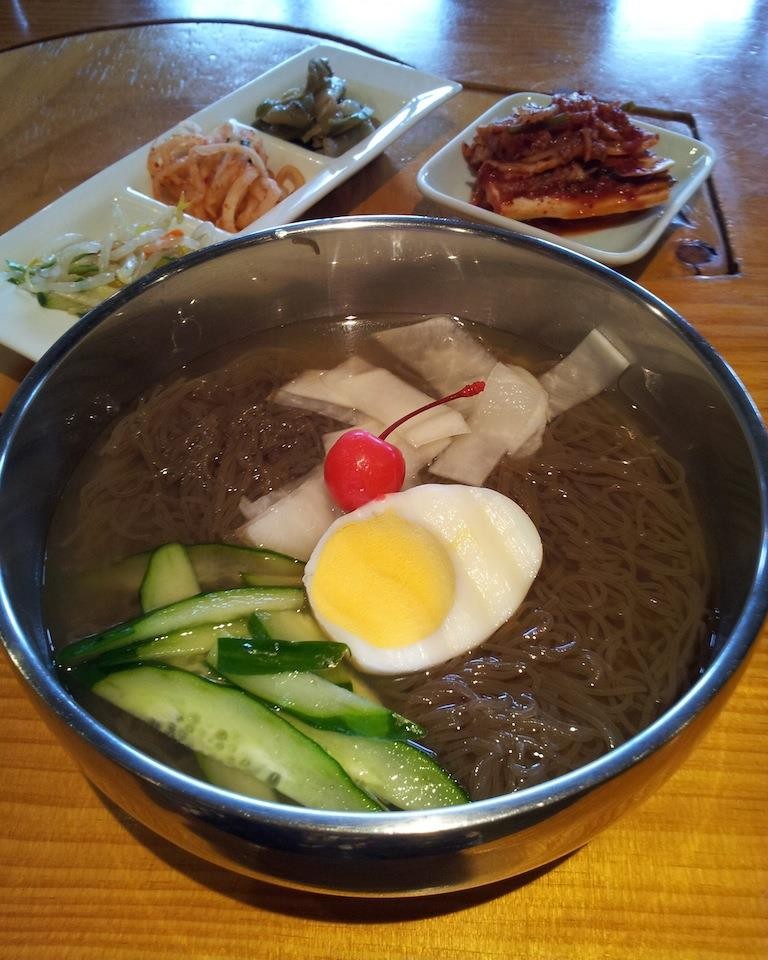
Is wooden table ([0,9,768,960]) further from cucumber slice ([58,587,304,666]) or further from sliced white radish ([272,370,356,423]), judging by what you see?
sliced white radish ([272,370,356,423])

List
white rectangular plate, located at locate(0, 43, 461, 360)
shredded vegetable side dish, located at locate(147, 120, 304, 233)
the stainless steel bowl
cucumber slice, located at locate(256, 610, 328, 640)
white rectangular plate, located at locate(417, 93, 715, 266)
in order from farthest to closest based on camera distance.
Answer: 1. shredded vegetable side dish, located at locate(147, 120, 304, 233)
2. white rectangular plate, located at locate(417, 93, 715, 266)
3. white rectangular plate, located at locate(0, 43, 461, 360)
4. cucumber slice, located at locate(256, 610, 328, 640)
5. the stainless steel bowl

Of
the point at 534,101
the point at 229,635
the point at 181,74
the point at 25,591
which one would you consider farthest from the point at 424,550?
the point at 181,74

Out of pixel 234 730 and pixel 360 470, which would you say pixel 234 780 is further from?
pixel 360 470

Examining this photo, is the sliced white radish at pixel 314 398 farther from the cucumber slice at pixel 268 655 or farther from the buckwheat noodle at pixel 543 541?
the cucumber slice at pixel 268 655

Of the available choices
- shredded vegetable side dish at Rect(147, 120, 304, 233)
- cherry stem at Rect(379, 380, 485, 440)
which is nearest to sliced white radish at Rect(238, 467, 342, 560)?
cherry stem at Rect(379, 380, 485, 440)

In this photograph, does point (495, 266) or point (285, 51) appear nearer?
point (495, 266)

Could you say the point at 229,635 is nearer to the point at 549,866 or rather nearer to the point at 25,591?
the point at 25,591
